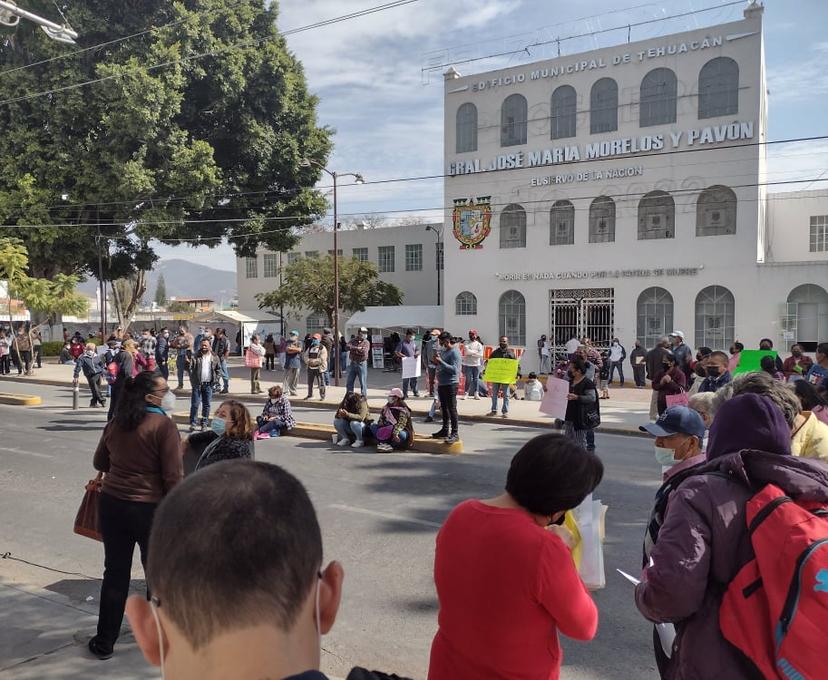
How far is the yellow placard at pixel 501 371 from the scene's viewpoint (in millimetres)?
14862

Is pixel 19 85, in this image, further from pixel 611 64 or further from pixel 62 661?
pixel 62 661

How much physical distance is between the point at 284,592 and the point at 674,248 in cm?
2436

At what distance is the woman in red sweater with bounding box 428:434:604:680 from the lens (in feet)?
7.19

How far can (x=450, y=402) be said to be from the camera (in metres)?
11.4

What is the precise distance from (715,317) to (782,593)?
75.1 ft

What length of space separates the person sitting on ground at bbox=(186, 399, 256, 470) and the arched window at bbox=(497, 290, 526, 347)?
22.0 m

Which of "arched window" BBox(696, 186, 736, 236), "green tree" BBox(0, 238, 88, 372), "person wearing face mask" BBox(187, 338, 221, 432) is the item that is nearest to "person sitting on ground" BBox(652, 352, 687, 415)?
"person wearing face mask" BBox(187, 338, 221, 432)

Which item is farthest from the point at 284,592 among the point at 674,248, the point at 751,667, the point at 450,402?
the point at 674,248

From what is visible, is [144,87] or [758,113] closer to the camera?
[758,113]

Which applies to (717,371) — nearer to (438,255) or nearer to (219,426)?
(219,426)

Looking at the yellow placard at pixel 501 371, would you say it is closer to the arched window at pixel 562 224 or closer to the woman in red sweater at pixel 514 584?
the arched window at pixel 562 224

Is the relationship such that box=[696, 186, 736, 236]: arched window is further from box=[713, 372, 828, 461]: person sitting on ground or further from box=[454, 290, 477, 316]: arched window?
box=[713, 372, 828, 461]: person sitting on ground

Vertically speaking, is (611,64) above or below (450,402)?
above

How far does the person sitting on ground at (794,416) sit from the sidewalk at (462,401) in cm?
911
